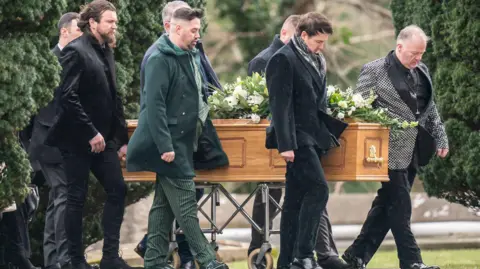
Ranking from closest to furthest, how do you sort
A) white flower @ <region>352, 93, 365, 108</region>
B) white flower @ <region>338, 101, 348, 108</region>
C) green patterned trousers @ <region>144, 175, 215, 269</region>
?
green patterned trousers @ <region>144, 175, 215, 269</region>, white flower @ <region>338, 101, 348, 108</region>, white flower @ <region>352, 93, 365, 108</region>

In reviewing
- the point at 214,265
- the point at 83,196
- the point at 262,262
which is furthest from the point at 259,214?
the point at 214,265

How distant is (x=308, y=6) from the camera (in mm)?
24250

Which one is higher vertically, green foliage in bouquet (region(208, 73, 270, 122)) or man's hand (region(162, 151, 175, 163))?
green foliage in bouquet (region(208, 73, 270, 122))

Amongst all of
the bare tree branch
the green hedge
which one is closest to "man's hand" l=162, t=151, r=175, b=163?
the green hedge

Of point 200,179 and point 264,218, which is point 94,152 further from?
point 264,218

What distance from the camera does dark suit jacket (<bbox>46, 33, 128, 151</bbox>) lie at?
11.3 metres

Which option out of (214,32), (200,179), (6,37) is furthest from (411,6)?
(214,32)

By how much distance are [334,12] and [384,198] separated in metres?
14.6

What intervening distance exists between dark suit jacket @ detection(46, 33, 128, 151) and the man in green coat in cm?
54

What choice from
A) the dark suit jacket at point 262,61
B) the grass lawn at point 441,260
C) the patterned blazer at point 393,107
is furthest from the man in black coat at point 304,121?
the grass lawn at point 441,260

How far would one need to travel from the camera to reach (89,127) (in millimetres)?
11289

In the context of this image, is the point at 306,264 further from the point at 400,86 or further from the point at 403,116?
the point at 400,86

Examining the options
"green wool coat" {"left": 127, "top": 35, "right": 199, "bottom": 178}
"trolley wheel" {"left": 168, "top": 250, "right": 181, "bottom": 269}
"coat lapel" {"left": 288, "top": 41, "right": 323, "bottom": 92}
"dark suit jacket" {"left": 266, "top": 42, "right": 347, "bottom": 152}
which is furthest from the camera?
"trolley wheel" {"left": 168, "top": 250, "right": 181, "bottom": 269}

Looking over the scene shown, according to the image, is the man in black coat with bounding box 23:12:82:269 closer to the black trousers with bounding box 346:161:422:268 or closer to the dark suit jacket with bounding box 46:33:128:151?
the dark suit jacket with bounding box 46:33:128:151
